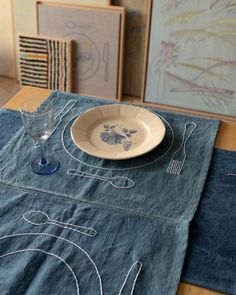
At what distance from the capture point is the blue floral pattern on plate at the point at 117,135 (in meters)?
1.27

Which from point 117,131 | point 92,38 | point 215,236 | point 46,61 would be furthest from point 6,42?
point 215,236

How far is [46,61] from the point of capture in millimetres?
2764

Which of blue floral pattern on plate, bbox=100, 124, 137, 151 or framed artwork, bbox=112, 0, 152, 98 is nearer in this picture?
blue floral pattern on plate, bbox=100, 124, 137, 151

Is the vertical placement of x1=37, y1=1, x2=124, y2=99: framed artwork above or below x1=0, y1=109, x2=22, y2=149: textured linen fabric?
below

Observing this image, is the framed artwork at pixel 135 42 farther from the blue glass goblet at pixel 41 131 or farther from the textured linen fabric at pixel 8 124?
the blue glass goblet at pixel 41 131

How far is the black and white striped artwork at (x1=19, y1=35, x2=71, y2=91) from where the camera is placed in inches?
106

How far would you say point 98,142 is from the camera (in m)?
1.27

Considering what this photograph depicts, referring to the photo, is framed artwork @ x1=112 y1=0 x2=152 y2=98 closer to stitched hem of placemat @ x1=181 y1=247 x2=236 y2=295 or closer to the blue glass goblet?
the blue glass goblet

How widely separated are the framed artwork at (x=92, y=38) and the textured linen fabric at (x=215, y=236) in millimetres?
1554

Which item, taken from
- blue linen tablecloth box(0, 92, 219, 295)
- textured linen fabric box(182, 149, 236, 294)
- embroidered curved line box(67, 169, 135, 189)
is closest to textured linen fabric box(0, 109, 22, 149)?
blue linen tablecloth box(0, 92, 219, 295)

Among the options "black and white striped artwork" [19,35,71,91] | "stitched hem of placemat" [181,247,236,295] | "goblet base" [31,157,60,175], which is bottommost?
"black and white striped artwork" [19,35,71,91]

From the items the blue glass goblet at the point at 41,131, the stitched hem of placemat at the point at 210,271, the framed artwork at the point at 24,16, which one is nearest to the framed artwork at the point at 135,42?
the framed artwork at the point at 24,16

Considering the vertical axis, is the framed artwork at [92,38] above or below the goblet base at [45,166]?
below

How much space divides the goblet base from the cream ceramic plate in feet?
0.28
